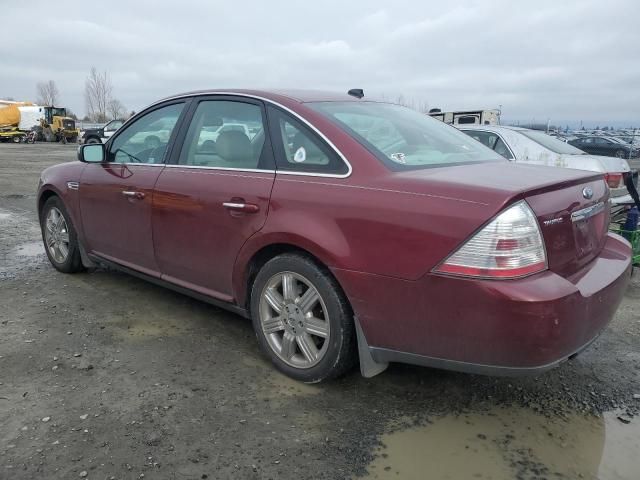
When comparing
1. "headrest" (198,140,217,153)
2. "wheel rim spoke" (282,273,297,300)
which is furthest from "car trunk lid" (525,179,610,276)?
"headrest" (198,140,217,153)

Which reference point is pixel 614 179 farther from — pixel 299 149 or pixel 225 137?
pixel 225 137

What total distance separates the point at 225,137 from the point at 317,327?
1.38 m

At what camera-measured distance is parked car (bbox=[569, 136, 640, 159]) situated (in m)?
28.9

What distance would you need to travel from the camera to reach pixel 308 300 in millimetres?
2939

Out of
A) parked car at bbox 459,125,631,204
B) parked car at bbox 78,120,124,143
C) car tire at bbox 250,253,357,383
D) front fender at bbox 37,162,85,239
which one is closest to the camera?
car tire at bbox 250,253,357,383

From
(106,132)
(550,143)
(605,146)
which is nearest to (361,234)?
(550,143)

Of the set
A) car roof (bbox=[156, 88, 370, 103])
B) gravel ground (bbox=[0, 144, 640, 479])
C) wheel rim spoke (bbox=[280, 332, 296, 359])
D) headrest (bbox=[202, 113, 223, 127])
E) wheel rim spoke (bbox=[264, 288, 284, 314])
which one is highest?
car roof (bbox=[156, 88, 370, 103])

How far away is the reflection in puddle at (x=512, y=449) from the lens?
2365mm

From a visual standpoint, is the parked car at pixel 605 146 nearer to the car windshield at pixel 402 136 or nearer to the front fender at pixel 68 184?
the car windshield at pixel 402 136

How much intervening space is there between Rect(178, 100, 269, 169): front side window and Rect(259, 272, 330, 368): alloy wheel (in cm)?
72

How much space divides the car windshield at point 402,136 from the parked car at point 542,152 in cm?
313

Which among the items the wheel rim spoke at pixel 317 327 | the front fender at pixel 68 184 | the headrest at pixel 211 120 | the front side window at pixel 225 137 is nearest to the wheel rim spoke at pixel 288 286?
the wheel rim spoke at pixel 317 327

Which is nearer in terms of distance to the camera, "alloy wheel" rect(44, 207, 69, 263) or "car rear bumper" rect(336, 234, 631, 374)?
"car rear bumper" rect(336, 234, 631, 374)

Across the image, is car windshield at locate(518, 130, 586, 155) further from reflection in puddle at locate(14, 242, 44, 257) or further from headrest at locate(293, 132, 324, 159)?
reflection in puddle at locate(14, 242, 44, 257)
